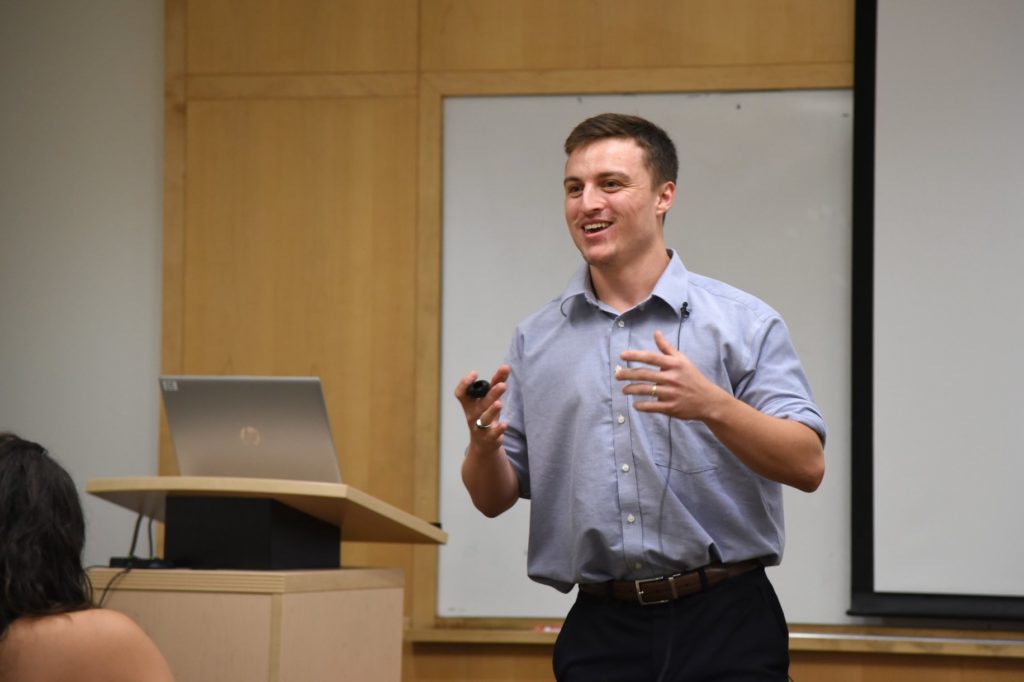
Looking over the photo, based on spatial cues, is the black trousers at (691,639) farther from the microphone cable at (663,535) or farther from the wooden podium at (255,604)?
the wooden podium at (255,604)

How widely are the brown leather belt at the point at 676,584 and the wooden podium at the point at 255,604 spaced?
24.1 inches

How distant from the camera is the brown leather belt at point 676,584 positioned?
2084 millimetres

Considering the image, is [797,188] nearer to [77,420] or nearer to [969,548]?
[969,548]

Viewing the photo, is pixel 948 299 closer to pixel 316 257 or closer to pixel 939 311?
pixel 939 311

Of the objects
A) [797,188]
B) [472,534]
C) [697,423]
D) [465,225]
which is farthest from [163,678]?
[797,188]

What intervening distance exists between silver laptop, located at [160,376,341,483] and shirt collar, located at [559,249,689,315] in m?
0.61

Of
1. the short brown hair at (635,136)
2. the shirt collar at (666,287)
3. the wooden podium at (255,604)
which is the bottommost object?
the wooden podium at (255,604)

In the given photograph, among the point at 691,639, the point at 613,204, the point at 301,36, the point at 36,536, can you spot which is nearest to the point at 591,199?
the point at 613,204

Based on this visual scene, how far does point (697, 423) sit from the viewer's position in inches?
84.7

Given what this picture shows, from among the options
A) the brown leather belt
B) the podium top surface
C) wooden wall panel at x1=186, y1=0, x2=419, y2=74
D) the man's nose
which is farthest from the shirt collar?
wooden wall panel at x1=186, y1=0, x2=419, y2=74

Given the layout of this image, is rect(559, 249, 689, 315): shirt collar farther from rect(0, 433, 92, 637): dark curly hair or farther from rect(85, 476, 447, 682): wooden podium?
rect(0, 433, 92, 637): dark curly hair

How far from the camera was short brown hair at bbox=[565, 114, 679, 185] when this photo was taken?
233 cm

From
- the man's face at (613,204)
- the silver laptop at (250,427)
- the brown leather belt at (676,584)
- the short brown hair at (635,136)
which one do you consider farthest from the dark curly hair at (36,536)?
the short brown hair at (635,136)

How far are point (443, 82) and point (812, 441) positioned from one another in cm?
266
